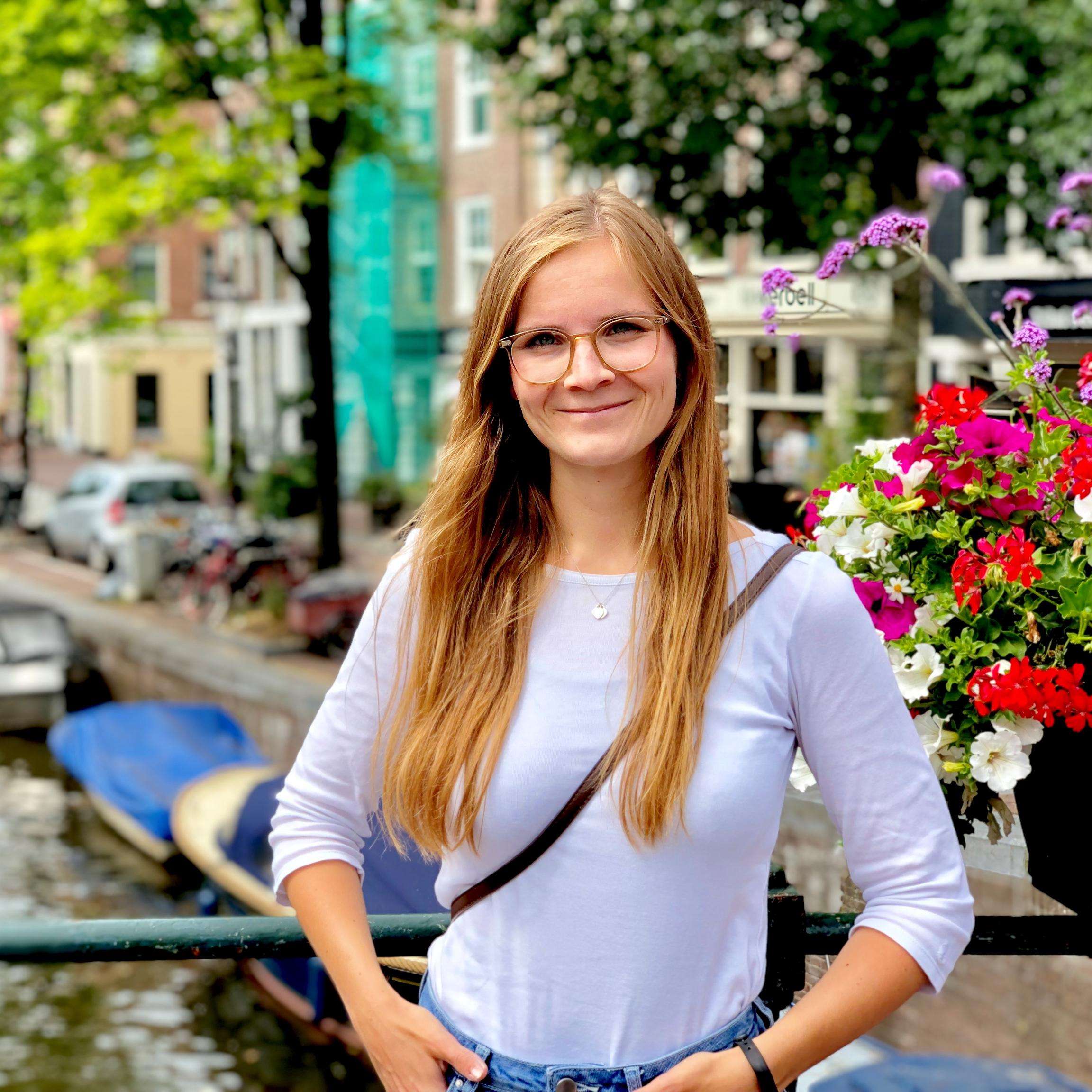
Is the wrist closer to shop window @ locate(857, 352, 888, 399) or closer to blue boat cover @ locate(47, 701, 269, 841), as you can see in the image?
blue boat cover @ locate(47, 701, 269, 841)

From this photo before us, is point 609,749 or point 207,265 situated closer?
point 609,749

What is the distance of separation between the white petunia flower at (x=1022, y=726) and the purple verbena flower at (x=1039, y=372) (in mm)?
383

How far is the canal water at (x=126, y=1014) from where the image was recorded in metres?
8.24

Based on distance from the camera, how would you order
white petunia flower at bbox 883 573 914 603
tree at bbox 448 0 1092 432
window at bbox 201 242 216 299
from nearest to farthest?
white petunia flower at bbox 883 573 914 603 < tree at bbox 448 0 1092 432 < window at bbox 201 242 216 299

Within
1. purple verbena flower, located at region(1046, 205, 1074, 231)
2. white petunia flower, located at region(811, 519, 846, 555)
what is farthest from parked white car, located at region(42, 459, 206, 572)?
white petunia flower, located at region(811, 519, 846, 555)

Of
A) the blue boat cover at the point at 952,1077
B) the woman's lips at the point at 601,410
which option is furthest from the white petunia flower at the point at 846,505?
the blue boat cover at the point at 952,1077

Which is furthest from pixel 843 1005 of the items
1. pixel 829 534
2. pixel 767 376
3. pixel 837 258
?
pixel 767 376

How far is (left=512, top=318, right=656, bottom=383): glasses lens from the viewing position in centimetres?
129

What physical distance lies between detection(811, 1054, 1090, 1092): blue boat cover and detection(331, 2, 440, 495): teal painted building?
2001 cm

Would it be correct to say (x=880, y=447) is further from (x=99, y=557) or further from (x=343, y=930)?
(x=99, y=557)

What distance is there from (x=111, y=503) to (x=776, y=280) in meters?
16.4

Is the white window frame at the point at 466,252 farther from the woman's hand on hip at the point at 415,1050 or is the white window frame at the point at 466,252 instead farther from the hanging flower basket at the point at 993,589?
the woman's hand on hip at the point at 415,1050

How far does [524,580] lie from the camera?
1.36 meters

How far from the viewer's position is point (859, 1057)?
4184mm
